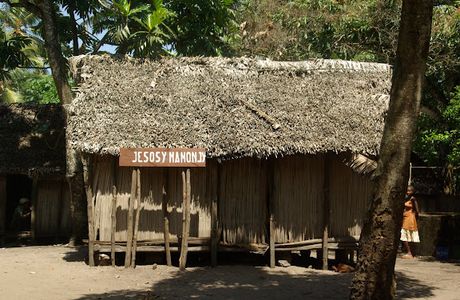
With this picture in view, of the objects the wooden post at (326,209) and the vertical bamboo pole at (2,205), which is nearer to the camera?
the wooden post at (326,209)

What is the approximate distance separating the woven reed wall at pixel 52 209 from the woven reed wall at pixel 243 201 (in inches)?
228

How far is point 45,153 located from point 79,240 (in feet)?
8.97

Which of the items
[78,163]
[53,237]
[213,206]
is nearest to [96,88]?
[78,163]

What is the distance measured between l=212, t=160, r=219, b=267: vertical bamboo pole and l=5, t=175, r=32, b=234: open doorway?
679 centimetres

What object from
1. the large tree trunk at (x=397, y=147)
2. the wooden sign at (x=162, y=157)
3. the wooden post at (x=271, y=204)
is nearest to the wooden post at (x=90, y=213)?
the wooden sign at (x=162, y=157)

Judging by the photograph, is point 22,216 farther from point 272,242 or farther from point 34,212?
point 272,242

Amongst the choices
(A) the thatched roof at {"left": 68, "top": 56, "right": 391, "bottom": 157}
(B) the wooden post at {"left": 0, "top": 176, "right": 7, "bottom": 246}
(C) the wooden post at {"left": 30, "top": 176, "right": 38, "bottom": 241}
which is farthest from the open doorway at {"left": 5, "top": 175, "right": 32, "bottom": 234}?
(A) the thatched roof at {"left": 68, "top": 56, "right": 391, "bottom": 157}

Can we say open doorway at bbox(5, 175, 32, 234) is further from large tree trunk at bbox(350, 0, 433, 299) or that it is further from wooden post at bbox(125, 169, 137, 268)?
large tree trunk at bbox(350, 0, 433, 299)

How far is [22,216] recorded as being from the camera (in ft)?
50.6

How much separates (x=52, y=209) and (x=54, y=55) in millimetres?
3949

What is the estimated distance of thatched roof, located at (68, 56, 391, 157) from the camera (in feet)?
34.0

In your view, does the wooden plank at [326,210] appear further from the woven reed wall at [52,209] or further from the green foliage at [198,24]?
the woven reed wall at [52,209]

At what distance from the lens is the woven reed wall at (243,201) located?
35.9ft

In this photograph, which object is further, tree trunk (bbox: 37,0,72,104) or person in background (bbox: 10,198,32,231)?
person in background (bbox: 10,198,32,231)
